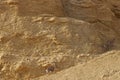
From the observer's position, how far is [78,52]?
988cm

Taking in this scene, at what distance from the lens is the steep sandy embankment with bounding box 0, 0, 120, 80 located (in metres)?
9.49

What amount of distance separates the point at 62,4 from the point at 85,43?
1728 mm

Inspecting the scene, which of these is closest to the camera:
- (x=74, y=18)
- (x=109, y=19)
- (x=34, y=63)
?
(x=34, y=63)

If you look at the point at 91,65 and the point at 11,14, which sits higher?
the point at 11,14

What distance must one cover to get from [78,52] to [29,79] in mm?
1404

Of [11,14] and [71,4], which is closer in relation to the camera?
[11,14]

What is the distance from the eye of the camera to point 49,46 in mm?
9914

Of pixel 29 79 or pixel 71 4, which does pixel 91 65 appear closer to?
pixel 29 79

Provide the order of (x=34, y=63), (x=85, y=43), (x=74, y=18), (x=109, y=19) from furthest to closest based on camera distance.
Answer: (x=109, y=19)
(x=74, y=18)
(x=85, y=43)
(x=34, y=63)

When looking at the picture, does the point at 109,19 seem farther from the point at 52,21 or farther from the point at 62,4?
the point at 52,21

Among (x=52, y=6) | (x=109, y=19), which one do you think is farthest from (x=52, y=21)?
(x=109, y=19)

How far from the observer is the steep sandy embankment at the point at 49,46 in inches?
374

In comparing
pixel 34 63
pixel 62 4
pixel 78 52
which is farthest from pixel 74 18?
pixel 34 63

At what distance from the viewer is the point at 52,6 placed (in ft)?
34.8
